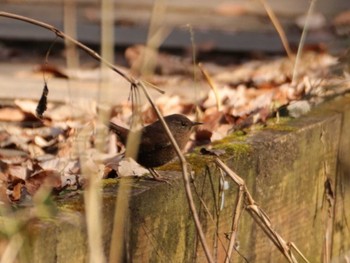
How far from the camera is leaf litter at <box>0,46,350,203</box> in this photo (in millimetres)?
4434

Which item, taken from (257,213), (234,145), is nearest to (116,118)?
(234,145)

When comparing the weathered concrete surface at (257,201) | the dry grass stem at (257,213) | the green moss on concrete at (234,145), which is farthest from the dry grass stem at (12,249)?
the green moss on concrete at (234,145)

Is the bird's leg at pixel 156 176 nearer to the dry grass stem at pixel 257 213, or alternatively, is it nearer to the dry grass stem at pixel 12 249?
the dry grass stem at pixel 257 213

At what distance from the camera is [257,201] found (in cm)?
488

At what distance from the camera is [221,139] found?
5.27 meters

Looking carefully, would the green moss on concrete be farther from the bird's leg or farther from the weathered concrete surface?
the bird's leg

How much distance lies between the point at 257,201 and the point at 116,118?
1.17 metres

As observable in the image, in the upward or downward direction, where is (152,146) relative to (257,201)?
upward

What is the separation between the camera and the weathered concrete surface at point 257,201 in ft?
12.0

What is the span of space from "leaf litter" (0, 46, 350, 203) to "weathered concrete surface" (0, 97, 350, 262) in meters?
0.23

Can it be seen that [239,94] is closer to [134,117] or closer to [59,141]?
[59,141]

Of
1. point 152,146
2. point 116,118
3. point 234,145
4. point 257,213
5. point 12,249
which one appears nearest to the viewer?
point 12,249

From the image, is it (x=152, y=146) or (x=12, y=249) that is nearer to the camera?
(x=12, y=249)

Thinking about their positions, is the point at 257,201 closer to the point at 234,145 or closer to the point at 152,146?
the point at 234,145
